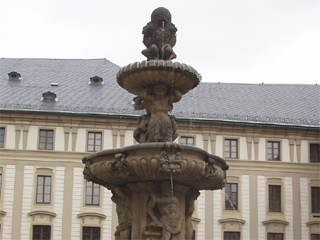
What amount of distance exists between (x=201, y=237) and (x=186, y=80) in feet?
90.4

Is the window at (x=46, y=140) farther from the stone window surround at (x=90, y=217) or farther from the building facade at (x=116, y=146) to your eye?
the stone window surround at (x=90, y=217)

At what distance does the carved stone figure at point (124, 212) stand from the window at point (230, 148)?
92.7 feet

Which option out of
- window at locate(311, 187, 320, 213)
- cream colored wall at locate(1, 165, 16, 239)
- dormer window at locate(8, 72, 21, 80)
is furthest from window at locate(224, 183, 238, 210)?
dormer window at locate(8, 72, 21, 80)

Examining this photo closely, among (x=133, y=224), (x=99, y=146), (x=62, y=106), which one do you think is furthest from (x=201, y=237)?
(x=133, y=224)

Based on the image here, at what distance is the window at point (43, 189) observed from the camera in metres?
39.3

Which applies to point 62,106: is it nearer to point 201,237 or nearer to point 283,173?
point 201,237

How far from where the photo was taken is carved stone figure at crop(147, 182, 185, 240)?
12594mm

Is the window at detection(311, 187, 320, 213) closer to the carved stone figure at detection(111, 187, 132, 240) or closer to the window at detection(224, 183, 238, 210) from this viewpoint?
the window at detection(224, 183, 238, 210)

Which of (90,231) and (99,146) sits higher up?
(99,146)

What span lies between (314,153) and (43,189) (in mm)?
17019

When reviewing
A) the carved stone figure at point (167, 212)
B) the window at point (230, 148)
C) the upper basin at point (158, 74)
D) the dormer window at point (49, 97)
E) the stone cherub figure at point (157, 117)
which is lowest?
the carved stone figure at point (167, 212)

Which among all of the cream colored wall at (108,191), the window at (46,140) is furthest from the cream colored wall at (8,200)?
the window at (46,140)

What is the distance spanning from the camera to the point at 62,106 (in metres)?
40.8

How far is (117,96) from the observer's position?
42812 mm
